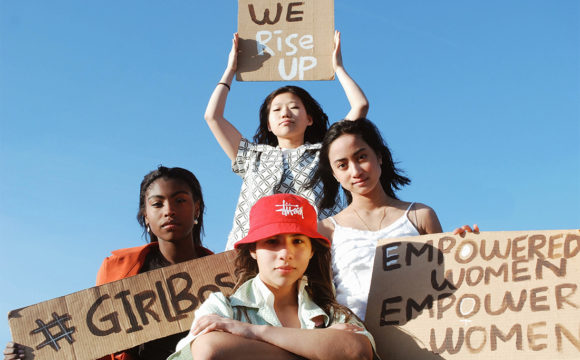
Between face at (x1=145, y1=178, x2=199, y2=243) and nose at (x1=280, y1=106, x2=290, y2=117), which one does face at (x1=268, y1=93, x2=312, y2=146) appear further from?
face at (x1=145, y1=178, x2=199, y2=243)

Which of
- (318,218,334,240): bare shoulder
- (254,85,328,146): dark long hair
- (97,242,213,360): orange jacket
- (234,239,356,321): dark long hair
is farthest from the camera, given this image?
(254,85,328,146): dark long hair

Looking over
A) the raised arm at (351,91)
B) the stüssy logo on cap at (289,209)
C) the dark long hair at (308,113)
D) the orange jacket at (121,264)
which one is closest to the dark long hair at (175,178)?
the orange jacket at (121,264)

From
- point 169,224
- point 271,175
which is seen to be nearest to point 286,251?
point 169,224

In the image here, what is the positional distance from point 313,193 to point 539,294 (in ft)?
5.76

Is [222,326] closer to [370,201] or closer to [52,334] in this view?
[52,334]

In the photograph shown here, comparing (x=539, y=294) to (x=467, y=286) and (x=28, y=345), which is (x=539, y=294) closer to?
(x=467, y=286)

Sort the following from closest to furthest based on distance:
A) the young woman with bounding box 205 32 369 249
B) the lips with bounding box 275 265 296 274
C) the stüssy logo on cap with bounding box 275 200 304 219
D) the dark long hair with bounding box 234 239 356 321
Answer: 1. the lips with bounding box 275 265 296 274
2. the stüssy logo on cap with bounding box 275 200 304 219
3. the dark long hair with bounding box 234 239 356 321
4. the young woman with bounding box 205 32 369 249

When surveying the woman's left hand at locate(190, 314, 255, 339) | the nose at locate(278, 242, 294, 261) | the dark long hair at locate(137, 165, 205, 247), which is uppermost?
the dark long hair at locate(137, 165, 205, 247)

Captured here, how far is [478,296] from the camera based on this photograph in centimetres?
335

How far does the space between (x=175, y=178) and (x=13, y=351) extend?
1.51 meters

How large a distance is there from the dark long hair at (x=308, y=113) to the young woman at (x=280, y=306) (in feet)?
6.68

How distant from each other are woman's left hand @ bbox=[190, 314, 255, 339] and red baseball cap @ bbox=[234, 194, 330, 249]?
0.44 metres

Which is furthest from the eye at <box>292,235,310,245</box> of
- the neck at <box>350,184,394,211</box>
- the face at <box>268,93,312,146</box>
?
the face at <box>268,93,312,146</box>

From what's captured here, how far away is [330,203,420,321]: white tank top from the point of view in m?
3.60
